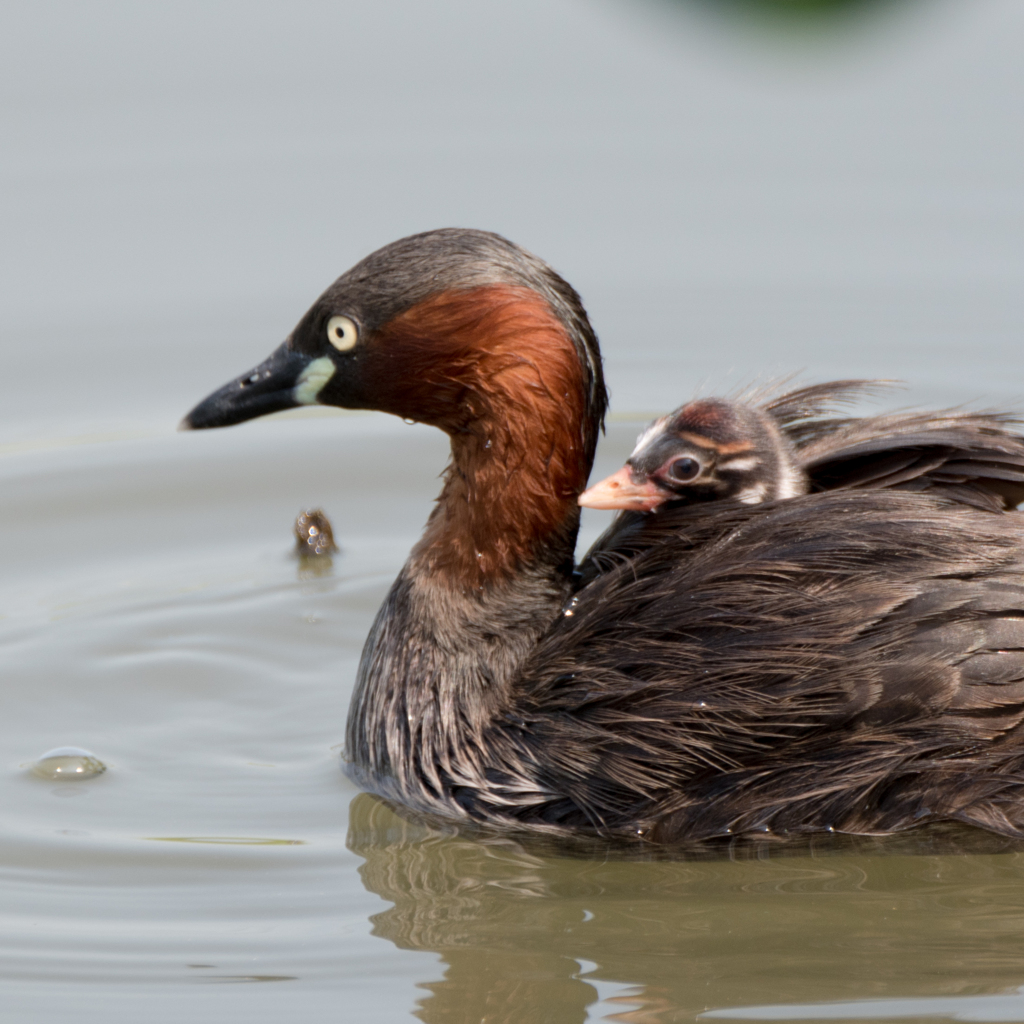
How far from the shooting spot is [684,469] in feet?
13.7

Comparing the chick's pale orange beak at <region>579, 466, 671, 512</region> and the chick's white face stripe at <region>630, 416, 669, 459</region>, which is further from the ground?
the chick's white face stripe at <region>630, 416, 669, 459</region>

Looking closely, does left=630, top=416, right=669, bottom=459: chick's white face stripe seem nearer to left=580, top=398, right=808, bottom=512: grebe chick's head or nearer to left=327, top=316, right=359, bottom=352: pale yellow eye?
left=580, top=398, right=808, bottom=512: grebe chick's head

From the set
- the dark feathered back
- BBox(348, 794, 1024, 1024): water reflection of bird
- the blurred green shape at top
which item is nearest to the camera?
the blurred green shape at top

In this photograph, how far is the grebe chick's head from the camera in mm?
4152

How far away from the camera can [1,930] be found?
3699 mm

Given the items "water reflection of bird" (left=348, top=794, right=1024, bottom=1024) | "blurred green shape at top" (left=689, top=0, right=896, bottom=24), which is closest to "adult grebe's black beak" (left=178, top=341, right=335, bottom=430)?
"water reflection of bird" (left=348, top=794, right=1024, bottom=1024)

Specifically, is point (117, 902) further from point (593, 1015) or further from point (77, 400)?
point (77, 400)

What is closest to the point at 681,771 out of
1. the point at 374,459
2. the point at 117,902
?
the point at 117,902

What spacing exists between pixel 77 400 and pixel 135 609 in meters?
1.82

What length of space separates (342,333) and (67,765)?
5.42ft

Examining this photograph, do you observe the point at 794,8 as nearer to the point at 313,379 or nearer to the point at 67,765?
the point at 313,379

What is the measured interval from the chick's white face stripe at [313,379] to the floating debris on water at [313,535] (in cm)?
164

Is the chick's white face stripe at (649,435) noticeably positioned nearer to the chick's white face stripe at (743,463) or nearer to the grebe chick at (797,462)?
the grebe chick at (797,462)

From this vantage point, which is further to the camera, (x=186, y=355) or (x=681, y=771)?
(x=186, y=355)
